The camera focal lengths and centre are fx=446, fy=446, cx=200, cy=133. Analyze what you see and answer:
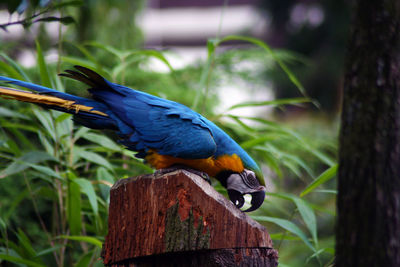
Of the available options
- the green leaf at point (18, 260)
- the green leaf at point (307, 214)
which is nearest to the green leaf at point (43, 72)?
the green leaf at point (18, 260)

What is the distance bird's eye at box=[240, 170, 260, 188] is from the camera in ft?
7.52

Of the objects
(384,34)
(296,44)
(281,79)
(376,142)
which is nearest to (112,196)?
(376,142)

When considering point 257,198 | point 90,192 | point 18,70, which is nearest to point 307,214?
point 257,198

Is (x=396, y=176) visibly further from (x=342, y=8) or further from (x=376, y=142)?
(x=342, y=8)

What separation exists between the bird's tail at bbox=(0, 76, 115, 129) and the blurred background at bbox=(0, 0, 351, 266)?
27 cm

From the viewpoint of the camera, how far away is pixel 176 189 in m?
1.82

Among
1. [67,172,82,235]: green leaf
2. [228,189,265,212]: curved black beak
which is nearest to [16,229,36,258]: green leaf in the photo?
[67,172,82,235]: green leaf

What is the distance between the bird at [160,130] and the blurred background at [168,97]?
0.99ft

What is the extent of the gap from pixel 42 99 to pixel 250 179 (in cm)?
109

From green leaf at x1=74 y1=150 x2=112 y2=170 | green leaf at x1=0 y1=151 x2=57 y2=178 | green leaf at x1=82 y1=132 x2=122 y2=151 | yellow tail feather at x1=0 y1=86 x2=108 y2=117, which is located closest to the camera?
yellow tail feather at x1=0 y1=86 x2=108 y2=117

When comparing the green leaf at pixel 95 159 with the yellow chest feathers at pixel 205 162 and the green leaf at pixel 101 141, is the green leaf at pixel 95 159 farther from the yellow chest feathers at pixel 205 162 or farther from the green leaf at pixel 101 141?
the yellow chest feathers at pixel 205 162

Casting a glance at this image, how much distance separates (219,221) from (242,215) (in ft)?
0.39

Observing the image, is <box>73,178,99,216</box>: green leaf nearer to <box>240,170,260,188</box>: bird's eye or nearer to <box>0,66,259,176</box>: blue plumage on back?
<box>0,66,259,176</box>: blue plumage on back

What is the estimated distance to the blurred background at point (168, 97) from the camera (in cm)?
269
